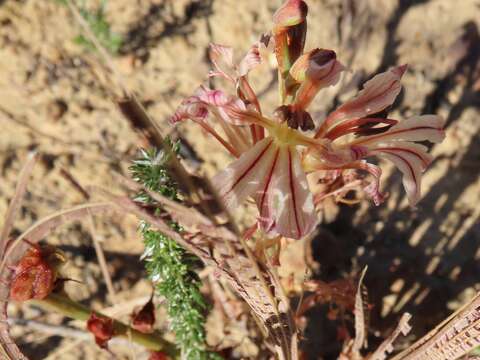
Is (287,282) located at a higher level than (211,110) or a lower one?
A: lower

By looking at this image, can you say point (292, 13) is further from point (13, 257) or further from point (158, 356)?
point (158, 356)

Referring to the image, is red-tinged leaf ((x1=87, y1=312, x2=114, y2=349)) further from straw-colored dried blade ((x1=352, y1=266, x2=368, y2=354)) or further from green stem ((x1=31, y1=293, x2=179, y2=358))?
straw-colored dried blade ((x1=352, y1=266, x2=368, y2=354))

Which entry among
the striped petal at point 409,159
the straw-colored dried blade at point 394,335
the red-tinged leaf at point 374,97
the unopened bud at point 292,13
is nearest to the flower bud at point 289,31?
the unopened bud at point 292,13

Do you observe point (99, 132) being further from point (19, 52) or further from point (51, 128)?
point (19, 52)

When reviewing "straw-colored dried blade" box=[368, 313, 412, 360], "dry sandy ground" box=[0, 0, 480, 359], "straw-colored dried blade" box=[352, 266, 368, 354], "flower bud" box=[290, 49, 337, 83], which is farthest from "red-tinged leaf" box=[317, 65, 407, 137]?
"dry sandy ground" box=[0, 0, 480, 359]

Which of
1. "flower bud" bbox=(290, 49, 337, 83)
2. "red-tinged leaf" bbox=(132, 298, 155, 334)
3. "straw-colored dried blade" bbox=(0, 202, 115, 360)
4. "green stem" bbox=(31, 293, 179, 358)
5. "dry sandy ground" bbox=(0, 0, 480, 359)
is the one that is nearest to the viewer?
"flower bud" bbox=(290, 49, 337, 83)

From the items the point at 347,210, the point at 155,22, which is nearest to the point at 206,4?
the point at 155,22
